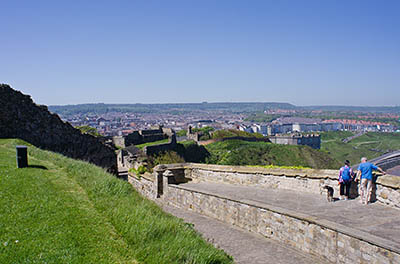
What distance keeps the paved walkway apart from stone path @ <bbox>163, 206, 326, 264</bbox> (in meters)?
0.99

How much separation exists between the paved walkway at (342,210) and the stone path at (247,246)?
99 centimetres

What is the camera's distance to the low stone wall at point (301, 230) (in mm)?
6549

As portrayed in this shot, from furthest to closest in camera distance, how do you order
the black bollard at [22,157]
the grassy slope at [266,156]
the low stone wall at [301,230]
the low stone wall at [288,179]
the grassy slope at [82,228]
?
the grassy slope at [266,156] → the black bollard at [22,157] → the low stone wall at [288,179] → the low stone wall at [301,230] → the grassy slope at [82,228]

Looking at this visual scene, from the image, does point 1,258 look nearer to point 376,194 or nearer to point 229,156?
point 376,194

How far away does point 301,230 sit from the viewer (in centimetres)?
821

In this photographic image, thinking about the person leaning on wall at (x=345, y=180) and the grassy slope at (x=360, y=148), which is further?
the grassy slope at (x=360, y=148)

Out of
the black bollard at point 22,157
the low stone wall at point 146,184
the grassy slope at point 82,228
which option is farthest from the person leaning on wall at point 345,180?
the black bollard at point 22,157

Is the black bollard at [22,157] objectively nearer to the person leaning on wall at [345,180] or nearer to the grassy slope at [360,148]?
the person leaning on wall at [345,180]

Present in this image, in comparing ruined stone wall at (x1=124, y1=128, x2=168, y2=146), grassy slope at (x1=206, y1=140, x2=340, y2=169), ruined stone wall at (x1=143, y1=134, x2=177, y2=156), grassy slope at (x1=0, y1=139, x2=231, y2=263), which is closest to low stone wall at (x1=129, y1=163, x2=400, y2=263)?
grassy slope at (x1=0, y1=139, x2=231, y2=263)

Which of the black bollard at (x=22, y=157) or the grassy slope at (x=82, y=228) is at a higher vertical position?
the black bollard at (x=22, y=157)

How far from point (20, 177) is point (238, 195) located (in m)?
6.63

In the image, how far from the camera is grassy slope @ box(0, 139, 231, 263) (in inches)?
199

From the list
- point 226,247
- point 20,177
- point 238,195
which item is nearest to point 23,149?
point 20,177

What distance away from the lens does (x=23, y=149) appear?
9352mm
